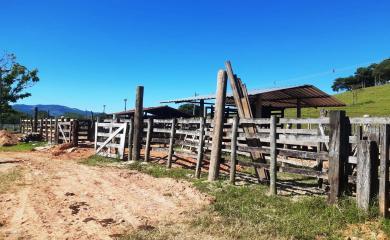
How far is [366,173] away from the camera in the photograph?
6.97 metres

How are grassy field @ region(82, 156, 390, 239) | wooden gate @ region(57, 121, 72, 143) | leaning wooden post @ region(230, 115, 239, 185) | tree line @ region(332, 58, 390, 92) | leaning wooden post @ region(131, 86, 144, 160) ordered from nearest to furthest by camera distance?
grassy field @ region(82, 156, 390, 239), leaning wooden post @ region(230, 115, 239, 185), leaning wooden post @ region(131, 86, 144, 160), wooden gate @ region(57, 121, 72, 143), tree line @ region(332, 58, 390, 92)

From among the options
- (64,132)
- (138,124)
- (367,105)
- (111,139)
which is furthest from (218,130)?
(367,105)

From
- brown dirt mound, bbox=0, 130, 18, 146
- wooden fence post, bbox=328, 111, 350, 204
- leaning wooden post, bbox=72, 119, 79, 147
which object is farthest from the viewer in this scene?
brown dirt mound, bbox=0, 130, 18, 146

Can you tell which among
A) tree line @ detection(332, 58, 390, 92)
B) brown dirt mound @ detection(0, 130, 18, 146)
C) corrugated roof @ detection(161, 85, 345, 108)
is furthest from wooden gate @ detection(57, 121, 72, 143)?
tree line @ detection(332, 58, 390, 92)

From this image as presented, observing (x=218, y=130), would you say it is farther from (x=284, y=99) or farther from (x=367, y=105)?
(x=367, y=105)

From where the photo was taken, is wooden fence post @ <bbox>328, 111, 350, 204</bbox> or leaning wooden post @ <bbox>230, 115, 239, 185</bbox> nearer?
wooden fence post @ <bbox>328, 111, 350, 204</bbox>

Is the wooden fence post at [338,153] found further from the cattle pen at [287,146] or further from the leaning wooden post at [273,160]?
the leaning wooden post at [273,160]

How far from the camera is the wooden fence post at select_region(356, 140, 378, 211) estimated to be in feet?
22.6

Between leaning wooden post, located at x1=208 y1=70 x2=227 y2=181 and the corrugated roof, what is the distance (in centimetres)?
998

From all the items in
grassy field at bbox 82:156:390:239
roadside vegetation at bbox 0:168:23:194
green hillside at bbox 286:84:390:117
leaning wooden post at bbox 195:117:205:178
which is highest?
green hillside at bbox 286:84:390:117

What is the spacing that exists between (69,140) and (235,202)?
1938 cm

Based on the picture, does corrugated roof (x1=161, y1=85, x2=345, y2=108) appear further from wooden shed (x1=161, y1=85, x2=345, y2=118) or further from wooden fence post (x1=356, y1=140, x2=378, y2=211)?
wooden fence post (x1=356, y1=140, x2=378, y2=211)

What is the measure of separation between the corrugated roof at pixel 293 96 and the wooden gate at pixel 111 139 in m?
7.67

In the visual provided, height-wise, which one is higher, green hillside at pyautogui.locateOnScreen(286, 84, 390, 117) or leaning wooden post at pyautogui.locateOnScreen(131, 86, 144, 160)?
green hillside at pyautogui.locateOnScreen(286, 84, 390, 117)
